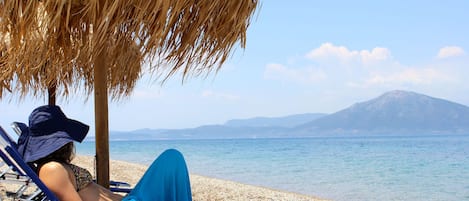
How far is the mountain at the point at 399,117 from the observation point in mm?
122688

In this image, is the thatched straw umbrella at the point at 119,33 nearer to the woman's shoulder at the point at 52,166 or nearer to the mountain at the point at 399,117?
the woman's shoulder at the point at 52,166

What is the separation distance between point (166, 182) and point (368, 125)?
129895 millimetres

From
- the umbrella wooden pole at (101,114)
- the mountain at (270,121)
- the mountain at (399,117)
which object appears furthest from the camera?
the mountain at (270,121)

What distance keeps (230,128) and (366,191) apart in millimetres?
113089

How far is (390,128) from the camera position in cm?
12294

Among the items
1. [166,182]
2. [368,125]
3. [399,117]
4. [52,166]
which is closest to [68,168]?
[52,166]

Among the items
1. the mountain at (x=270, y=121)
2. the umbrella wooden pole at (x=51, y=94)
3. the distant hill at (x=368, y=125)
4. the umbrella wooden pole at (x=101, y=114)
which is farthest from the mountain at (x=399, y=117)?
the umbrella wooden pole at (x=101, y=114)

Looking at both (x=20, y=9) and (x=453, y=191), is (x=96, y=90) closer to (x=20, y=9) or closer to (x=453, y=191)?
(x=20, y=9)

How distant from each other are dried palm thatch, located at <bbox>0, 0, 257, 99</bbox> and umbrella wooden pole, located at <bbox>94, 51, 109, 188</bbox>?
10 cm

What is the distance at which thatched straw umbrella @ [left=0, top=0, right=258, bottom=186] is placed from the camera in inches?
111

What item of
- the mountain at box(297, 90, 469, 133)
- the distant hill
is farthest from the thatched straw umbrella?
the mountain at box(297, 90, 469, 133)

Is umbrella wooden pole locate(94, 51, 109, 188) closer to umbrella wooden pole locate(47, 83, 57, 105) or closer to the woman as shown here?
the woman

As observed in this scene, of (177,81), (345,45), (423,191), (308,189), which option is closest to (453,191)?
(423,191)

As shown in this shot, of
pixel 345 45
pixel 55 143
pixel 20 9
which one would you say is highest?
pixel 345 45
